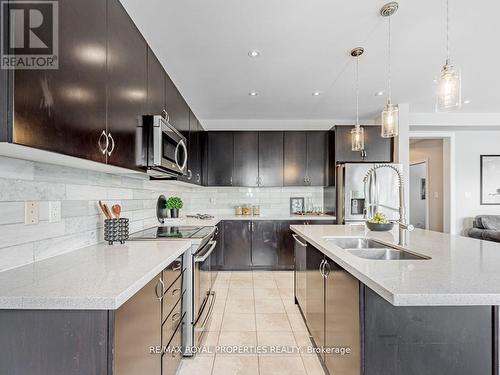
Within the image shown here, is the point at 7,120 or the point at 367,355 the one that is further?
the point at 367,355

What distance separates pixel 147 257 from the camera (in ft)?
4.58

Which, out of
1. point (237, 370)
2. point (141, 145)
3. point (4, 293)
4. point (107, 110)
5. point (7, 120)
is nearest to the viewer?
point (7, 120)

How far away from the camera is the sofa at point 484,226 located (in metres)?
4.63

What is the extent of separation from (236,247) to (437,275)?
3.30m

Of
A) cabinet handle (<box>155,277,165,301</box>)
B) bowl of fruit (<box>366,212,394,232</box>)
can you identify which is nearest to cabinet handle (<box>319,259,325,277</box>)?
bowl of fruit (<box>366,212,394,232</box>)

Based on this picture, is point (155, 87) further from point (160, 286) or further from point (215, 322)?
point (215, 322)

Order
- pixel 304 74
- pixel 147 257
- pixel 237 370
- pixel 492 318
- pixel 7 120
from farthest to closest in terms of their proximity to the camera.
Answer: pixel 304 74 → pixel 237 370 → pixel 147 257 → pixel 492 318 → pixel 7 120

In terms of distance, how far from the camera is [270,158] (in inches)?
174

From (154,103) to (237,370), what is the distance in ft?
6.26

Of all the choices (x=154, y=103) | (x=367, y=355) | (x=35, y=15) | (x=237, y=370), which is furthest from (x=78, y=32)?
(x=237, y=370)

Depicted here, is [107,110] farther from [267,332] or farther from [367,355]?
[267,332]

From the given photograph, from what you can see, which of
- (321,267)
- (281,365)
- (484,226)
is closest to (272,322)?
(281,365)

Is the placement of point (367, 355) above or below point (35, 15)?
below

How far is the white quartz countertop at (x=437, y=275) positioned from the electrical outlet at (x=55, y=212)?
1429 millimetres
